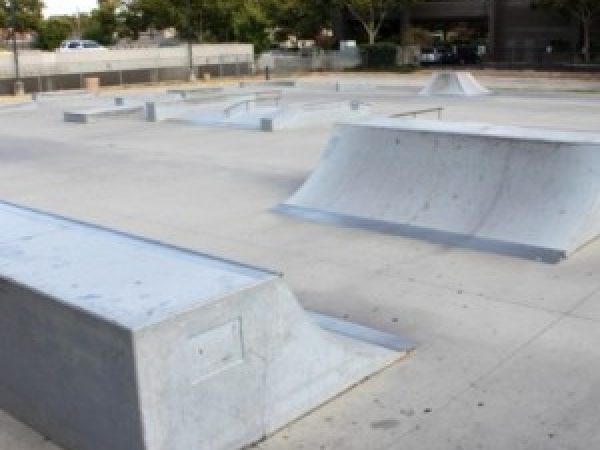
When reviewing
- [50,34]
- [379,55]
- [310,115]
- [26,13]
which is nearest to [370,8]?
[379,55]

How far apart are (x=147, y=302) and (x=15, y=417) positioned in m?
1.48

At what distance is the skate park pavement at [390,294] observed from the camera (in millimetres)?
4699

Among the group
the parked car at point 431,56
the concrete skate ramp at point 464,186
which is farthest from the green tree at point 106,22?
the concrete skate ramp at point 464,186

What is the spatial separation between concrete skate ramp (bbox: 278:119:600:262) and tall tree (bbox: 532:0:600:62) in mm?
37072

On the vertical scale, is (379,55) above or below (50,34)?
below

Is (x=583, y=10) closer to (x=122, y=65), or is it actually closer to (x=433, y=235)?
(x=122, y=65)

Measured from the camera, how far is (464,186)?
9188mm

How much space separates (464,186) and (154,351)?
6.06 meters

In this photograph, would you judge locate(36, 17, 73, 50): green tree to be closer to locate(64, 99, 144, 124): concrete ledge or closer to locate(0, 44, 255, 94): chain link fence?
locate(0, 44, 255, 94): chain link fence

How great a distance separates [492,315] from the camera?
21.2 feet

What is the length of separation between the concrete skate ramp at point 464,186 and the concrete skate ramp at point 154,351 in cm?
386

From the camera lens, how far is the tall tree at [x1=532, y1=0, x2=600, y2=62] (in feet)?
143

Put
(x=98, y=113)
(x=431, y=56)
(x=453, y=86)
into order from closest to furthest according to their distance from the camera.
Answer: (x=98, y=113) → (x=453, y=86) → (x=431, y=56)

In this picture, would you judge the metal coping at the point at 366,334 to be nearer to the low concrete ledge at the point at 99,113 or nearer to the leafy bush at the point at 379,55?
the low concrete ledge at the point at 99,113
